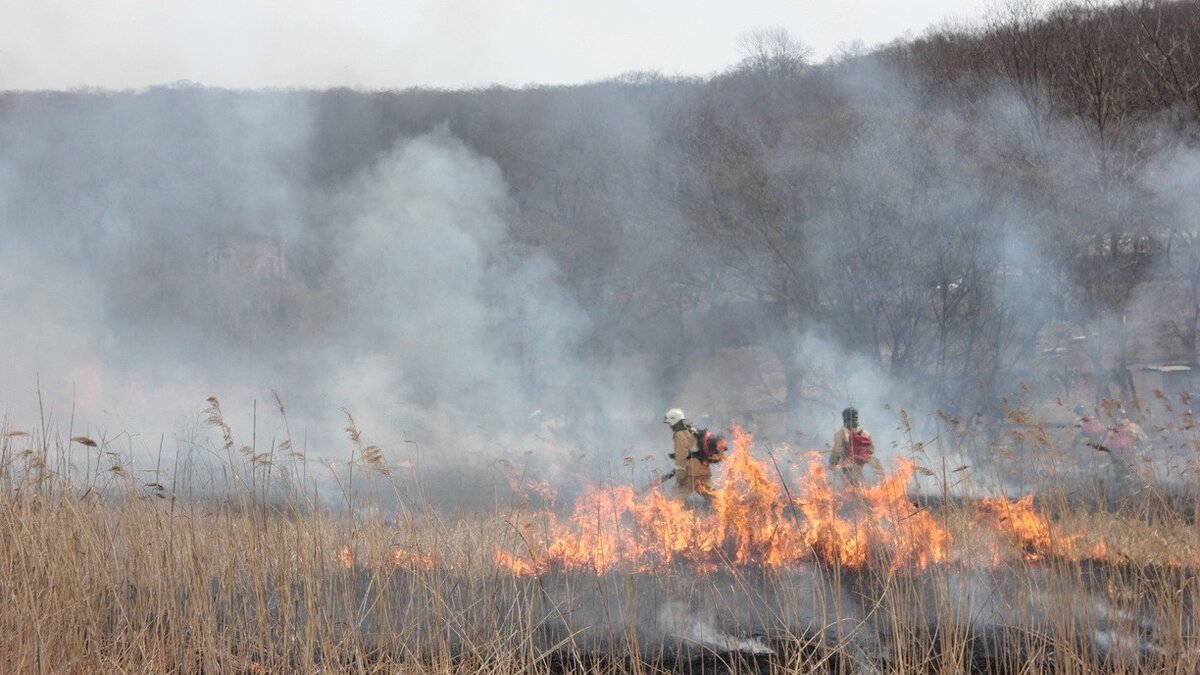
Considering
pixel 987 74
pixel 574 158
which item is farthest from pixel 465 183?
pixel 987 74

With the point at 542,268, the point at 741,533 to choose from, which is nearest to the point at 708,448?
the point at 741,533

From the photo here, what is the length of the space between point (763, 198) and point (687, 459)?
39.3ft

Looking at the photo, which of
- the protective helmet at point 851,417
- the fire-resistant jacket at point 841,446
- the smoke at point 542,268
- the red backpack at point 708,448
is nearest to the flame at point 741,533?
the red backpack at point 708,448

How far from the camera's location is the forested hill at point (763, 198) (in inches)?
691

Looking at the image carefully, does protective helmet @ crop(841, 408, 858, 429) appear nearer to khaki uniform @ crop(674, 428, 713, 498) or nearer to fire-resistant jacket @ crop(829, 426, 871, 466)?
fire-resistant jacket @ crop(829, 426, 871, 466)

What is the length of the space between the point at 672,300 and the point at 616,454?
27.1ft

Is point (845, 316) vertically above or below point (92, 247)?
below

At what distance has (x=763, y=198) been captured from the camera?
21062mm

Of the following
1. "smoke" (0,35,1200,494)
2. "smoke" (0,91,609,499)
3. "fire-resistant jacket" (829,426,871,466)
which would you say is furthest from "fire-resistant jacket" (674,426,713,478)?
"smoke" (0,91,609,499)

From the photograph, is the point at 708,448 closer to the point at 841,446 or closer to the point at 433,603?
the point at 841,446

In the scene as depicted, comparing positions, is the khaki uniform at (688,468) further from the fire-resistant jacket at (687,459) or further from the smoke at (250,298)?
the smoke at (250,298)

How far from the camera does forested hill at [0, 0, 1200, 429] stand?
1755cm

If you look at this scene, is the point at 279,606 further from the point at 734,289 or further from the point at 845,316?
the point at 734,289

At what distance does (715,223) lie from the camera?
73.1 feet
